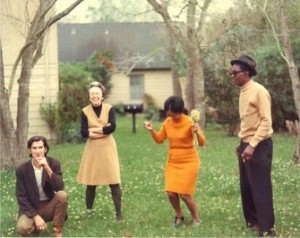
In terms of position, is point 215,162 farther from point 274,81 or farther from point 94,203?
point 274,81

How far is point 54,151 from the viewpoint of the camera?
18.2 meters

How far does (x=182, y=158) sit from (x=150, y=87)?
30815 millimetres

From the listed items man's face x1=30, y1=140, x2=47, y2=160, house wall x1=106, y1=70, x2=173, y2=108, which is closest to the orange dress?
man's face x1=30, y1=140, x2=47, y2=160

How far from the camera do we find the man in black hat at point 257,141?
7008 mm

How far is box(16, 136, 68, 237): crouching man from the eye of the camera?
7.38 meters

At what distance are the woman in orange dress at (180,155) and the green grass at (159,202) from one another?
402 mm

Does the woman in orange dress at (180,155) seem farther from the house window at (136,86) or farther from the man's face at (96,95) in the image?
the house window at (136,86)

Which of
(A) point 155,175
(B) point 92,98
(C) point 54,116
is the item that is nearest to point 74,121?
(C) point 54,116

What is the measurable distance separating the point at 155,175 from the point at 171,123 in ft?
15.5

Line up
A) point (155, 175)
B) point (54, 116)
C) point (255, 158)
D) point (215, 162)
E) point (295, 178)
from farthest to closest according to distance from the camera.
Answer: point (54, 116) < point (215, 162) < point (155, 175) < point (295, 178) < point (255, 158)

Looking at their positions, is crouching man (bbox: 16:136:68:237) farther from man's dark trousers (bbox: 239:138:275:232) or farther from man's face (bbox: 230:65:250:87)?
man's face (bbox: 230:65:250:87)

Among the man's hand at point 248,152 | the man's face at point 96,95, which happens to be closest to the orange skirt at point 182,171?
the man's hand at point 248,152

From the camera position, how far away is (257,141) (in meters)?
6.97

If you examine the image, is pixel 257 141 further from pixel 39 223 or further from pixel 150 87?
pixel 150 87
